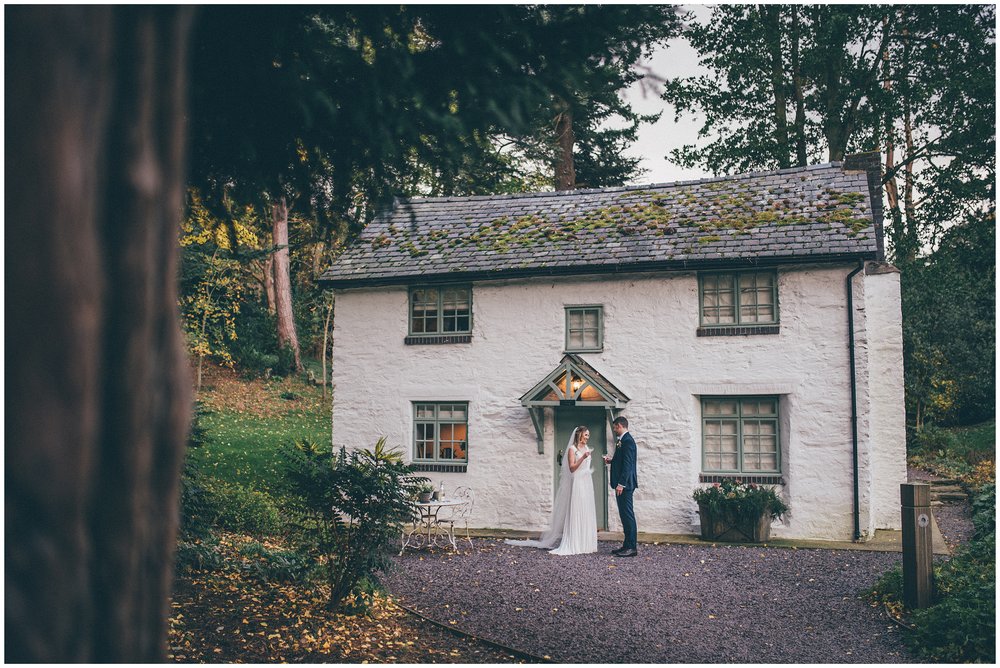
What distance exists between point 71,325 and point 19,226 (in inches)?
9.5

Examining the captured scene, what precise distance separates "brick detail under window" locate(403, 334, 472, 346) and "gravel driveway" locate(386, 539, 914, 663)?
4730 millimetres

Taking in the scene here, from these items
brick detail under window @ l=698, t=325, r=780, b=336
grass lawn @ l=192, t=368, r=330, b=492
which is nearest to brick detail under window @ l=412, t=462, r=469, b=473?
grass lawn @ l=192, t=368, r=330, b=492

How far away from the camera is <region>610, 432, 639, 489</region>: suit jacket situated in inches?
520

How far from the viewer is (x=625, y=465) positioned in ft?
43.5

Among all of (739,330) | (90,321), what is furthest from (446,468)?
(90,321)

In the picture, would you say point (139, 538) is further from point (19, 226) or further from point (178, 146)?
point (178, 146)

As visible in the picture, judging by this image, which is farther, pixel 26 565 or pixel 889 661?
pixel 889 661

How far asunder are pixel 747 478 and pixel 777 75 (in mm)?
16137

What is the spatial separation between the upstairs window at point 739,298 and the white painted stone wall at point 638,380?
210 millimetres

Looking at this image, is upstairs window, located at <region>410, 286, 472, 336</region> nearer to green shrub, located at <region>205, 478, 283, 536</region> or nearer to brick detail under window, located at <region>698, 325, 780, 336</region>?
Result: green shrub, located at <region>205, 478, 283, 536</region>

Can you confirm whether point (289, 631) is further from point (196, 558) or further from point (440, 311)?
point (440, 311)

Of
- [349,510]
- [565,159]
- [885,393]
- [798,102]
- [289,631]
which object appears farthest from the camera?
[565,159]

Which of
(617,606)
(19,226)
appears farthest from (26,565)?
(617,606)

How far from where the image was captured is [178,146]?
217 centimetres
